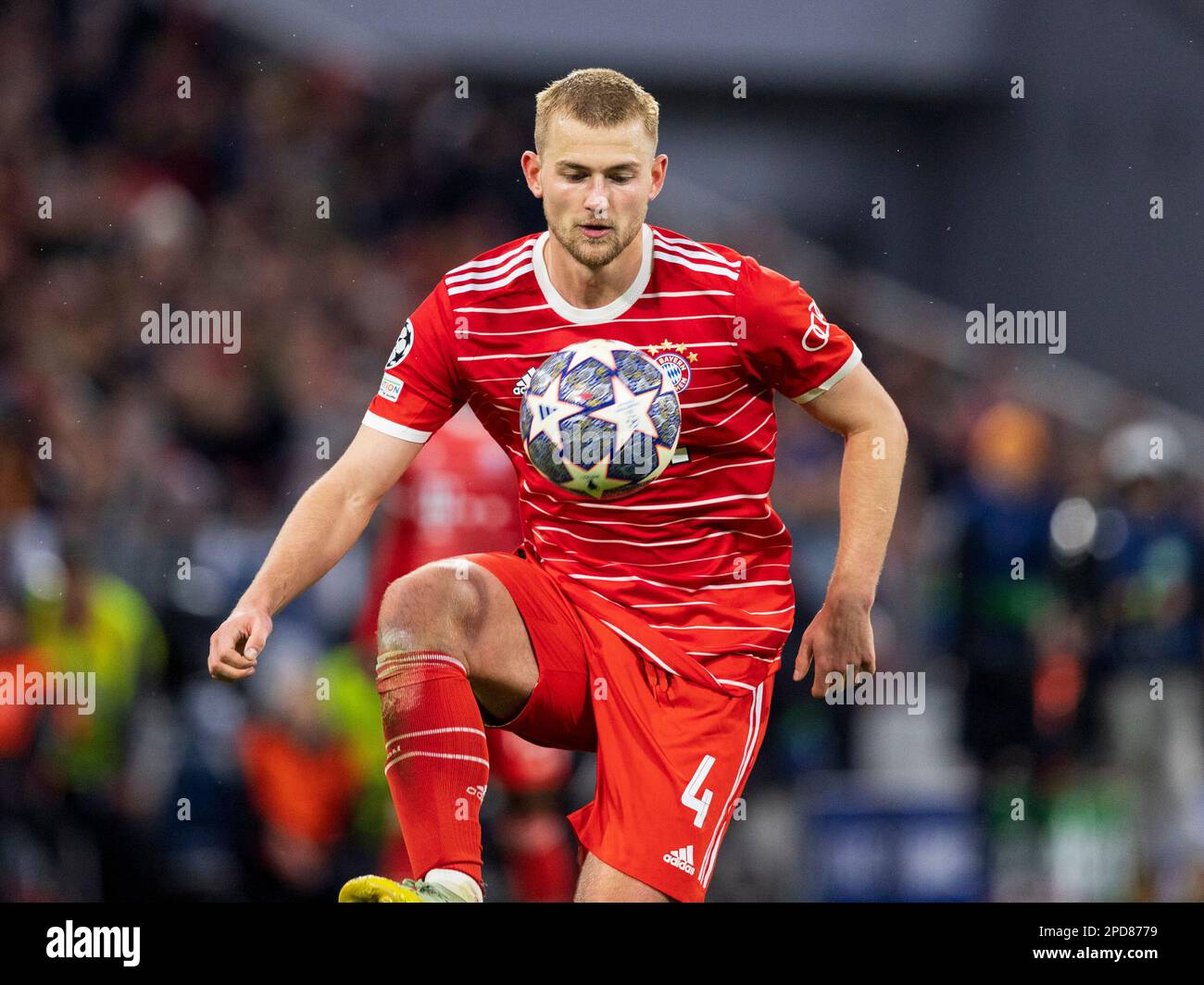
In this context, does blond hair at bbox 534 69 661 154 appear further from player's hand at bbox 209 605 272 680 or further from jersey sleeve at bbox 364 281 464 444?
player's hand at bbox 209 605 272 680

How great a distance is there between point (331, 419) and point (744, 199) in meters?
4.02

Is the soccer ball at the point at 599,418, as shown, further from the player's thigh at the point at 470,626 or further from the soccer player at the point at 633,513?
the player's thigh at the point at 470,626

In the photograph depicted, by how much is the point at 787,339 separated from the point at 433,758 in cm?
118

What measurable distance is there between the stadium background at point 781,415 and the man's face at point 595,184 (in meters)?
3.44

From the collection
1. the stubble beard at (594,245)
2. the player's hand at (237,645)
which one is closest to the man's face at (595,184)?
the stubble beard at (594,245)

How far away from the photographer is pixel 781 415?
884cm

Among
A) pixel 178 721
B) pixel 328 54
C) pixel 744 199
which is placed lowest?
pixel 178 721

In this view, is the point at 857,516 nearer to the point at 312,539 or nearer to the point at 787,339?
the point at 787,339

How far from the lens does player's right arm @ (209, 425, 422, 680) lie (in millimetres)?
3510

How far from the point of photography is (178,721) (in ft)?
22.8

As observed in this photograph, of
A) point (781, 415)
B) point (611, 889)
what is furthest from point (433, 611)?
point (781, 415)

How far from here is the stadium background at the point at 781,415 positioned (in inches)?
272
